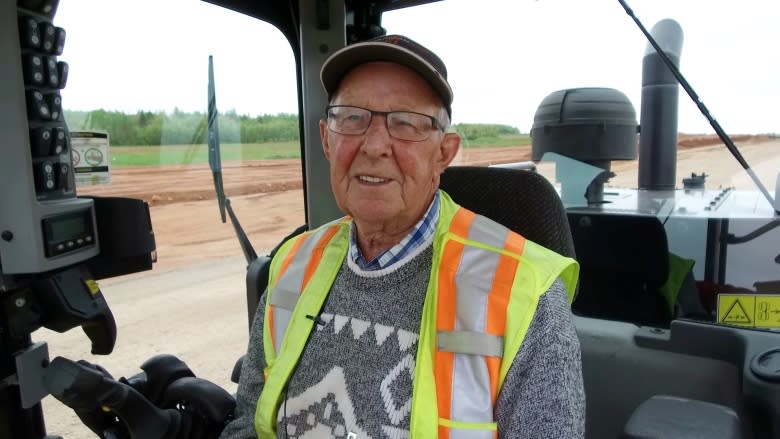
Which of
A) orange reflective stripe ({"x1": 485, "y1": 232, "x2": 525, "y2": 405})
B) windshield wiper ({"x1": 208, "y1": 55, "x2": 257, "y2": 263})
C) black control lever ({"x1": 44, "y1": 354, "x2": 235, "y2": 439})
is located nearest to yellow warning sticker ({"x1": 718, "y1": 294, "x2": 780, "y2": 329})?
orange reflective stripe ({"x1": 485, "y1": 232, "x2": 525, "y2": 405})

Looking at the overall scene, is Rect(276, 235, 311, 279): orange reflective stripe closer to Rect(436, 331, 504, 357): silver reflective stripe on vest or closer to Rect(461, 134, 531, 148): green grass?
Rect(436, 331, 504, 357): silver reflective stripe on vest

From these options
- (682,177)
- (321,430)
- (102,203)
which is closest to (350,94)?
(321,430)

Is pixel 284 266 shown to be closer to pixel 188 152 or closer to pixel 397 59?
pixel 397 59

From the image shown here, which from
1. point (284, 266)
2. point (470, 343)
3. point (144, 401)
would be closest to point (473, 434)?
point (470, 343)

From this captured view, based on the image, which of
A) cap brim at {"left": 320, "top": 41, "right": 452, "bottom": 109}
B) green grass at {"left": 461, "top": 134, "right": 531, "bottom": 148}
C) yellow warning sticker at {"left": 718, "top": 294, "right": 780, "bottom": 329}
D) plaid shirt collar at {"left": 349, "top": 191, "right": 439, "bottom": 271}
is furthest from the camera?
green grass at {"left": 461, "top": 134, "right": 531, "bottom": 148}

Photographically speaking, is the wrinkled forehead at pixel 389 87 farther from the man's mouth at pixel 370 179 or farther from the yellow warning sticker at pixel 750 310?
the yellow warning sticker at pixel 750 310

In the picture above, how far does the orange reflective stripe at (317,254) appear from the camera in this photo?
4.78 ft

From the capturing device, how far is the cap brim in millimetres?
1238

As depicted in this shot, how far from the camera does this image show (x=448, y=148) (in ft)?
4.43

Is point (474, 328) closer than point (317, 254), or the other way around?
point (474, 328)

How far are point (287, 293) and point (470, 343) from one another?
51cm

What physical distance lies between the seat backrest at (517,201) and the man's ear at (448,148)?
198mm

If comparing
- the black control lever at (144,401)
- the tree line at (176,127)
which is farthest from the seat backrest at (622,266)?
the black control lever at (144,401)

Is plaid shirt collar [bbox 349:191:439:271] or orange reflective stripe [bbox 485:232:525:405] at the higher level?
plaid shirt collar [bbox 349:191:439:271]
